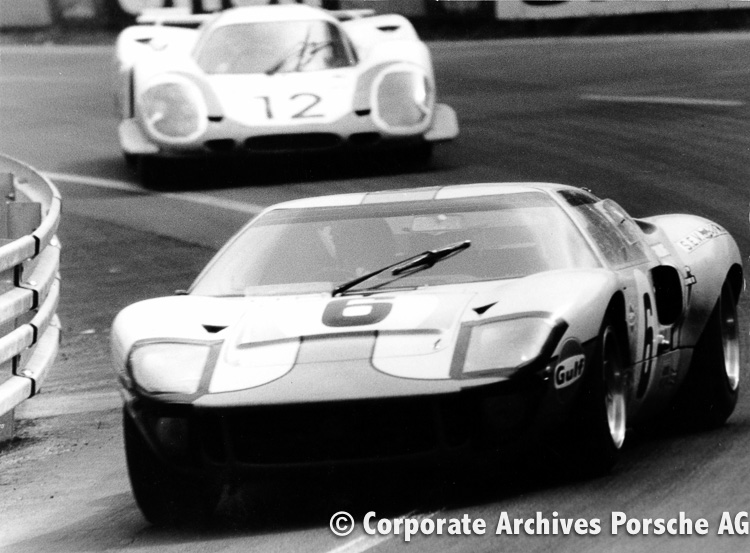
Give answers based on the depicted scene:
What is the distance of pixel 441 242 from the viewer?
16.9ft

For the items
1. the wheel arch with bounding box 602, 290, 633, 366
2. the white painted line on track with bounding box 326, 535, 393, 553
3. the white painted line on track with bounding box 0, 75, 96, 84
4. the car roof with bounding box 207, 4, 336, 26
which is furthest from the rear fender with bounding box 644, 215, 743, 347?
the white painted line on track with bounding box 0, 75, 96, 84

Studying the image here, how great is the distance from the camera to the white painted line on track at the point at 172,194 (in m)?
11.3

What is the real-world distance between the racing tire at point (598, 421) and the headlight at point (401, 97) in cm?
678

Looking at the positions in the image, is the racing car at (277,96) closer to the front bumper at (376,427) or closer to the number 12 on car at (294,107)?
the number 12 on car at (294,107)

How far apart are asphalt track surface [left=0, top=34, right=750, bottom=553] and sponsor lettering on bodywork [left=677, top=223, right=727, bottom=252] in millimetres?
634

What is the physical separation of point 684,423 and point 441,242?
46.5 inches

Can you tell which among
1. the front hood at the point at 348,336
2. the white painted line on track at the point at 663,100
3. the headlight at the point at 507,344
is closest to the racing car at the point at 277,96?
the white painted line on track at the point at 663,100

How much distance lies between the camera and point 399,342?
439 cm

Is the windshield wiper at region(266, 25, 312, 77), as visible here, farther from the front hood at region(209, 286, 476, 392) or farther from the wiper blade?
the front hood at region(209, 286, 476, 392)

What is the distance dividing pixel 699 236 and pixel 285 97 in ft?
18.1

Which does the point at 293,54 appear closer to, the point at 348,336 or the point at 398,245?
the point at 398,245

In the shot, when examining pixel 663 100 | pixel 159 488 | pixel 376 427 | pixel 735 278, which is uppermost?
pixel 376 427

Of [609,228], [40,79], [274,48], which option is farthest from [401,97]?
[609,228]

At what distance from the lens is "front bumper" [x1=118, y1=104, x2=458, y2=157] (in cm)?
1109
